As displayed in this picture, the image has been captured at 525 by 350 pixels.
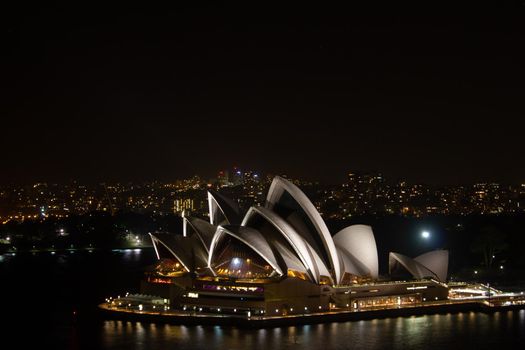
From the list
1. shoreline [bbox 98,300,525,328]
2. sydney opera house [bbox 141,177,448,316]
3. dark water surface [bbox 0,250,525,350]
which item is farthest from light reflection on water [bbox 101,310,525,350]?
sydney opera house [bbox 141,177,448,316]

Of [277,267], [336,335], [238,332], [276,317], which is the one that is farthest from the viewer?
[277,267]

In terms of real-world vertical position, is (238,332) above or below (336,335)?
above

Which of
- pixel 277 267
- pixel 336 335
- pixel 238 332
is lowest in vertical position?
pixel 336 335

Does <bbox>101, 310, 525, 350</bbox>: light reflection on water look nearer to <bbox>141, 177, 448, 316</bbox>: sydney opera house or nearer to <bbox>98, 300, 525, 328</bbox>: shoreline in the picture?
<bbox>98, 300, 525, 328</bbox>: shoreline

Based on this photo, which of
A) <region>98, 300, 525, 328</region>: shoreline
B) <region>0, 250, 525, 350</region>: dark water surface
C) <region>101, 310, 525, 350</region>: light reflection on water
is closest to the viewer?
<region>101, 310, 525, 350</region>: light reflection on water

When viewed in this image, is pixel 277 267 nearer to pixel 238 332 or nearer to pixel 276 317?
pixel 276 317

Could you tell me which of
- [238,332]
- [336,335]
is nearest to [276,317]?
[238,332]

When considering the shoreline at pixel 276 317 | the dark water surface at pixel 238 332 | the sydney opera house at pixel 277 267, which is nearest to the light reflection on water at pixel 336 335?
the dark water surface at pixel 238 332
